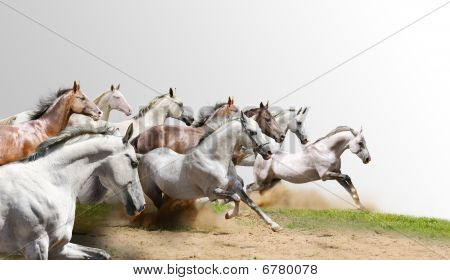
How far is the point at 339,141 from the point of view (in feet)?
46.1

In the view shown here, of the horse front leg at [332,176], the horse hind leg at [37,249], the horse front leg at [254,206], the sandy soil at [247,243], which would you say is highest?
the horse front leg at [332,176]

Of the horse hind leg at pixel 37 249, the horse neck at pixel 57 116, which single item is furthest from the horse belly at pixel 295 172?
the horse hind leg at pixel 37 249

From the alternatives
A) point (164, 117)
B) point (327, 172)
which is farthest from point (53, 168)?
point (327, 172)

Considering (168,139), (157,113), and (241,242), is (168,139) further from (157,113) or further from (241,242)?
(241,242)

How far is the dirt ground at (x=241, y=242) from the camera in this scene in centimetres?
1025

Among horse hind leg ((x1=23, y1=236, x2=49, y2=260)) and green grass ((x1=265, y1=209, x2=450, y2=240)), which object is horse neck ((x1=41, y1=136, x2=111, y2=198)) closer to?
horse hind leg ((x1=23, y1=236, x2=49, y2=260))

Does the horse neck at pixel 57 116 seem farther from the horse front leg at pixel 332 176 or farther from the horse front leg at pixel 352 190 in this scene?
the horse front leg at pixel 352 190

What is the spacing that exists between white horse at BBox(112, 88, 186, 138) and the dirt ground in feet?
6.80

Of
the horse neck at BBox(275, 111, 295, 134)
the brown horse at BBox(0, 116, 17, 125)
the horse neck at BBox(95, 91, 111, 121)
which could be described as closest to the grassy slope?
the horse neck at BBox(275, 111, 295, 134)

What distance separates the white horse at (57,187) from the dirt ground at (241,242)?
224 centimetres

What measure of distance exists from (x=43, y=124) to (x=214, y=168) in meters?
2.54

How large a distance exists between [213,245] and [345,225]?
2.70 meters

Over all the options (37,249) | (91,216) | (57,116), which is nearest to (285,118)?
(91,216)

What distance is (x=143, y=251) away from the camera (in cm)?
1034
